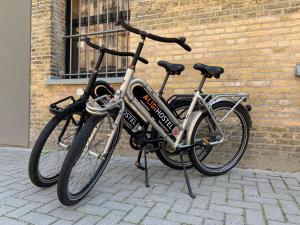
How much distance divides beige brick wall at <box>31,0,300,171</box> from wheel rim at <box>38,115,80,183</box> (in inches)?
65.4

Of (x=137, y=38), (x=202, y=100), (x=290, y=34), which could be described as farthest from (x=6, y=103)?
(x=290, y=34)

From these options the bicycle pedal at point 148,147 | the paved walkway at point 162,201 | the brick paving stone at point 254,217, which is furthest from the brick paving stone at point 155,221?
the bicycle pedal at point 148,147

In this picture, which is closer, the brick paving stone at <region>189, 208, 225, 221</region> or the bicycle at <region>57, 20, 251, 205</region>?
the brick paving stone at <region>189, 208, 225, 221</region>

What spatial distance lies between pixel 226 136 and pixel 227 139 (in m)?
0.09

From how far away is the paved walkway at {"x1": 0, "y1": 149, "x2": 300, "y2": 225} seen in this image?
7.83 ft

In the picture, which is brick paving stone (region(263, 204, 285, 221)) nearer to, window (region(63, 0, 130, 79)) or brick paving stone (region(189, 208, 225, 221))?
brick paving stone (region(189, 208, 225, 221))

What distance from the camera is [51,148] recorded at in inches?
120

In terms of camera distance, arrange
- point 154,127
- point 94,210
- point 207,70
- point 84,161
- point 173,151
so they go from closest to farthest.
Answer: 1. point 94,210
2. point 84,161
3. point 154,127
4. point 207,70
5. point 173,151

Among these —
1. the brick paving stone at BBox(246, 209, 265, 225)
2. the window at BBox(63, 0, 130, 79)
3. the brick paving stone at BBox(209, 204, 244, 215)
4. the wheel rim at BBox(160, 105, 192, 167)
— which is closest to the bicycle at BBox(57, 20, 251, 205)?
the wheel rim at BBox(160, 105, 192, 167)

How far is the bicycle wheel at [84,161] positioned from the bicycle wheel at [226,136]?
3.28 ft

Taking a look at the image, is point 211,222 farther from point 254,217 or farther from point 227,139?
point 227,139

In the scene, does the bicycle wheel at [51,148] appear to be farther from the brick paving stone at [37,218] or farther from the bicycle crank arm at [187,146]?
the bicycle crank arm at [187,146]

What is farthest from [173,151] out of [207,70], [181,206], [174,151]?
[207,70]

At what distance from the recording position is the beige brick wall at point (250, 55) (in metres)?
3.63
